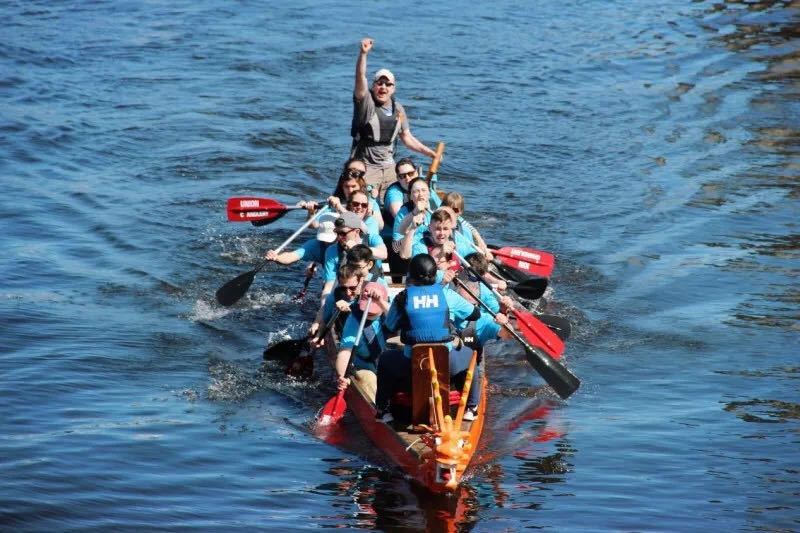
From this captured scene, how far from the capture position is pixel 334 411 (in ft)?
38.2

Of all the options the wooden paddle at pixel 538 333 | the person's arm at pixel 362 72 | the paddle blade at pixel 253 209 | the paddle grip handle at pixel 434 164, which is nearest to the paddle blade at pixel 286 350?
the wooden paddle at pixel 538 333

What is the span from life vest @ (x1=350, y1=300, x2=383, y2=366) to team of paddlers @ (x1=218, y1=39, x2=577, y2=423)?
0.01m

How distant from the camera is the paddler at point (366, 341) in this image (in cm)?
1153

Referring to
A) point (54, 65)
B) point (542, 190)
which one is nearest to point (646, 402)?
point (542, 190)

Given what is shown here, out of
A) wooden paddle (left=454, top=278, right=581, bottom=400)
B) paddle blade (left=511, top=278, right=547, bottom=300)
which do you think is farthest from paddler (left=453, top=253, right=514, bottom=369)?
paddle blade (left=511, top=278, right=547, bottom=300)

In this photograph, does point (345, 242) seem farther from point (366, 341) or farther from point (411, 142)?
point (411, 142)

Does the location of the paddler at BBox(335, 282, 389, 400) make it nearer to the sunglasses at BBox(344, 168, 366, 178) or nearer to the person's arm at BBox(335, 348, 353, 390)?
the person's arm at BBox(335, 348, 353, 390)

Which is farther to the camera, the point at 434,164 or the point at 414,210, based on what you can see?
the point at 434,164

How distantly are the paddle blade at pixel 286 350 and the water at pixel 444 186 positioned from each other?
24cm

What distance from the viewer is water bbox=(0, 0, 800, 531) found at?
10422mm

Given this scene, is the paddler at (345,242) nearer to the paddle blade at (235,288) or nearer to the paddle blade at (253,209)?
the paddle blade at (235,288)

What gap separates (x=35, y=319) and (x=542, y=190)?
9816mm

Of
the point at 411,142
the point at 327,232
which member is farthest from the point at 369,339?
the point at 411,142

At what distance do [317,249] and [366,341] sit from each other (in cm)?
225
